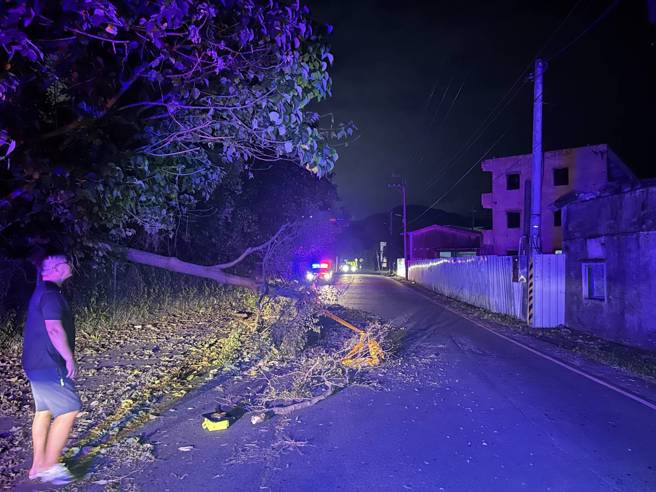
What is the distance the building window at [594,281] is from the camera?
1134 cm

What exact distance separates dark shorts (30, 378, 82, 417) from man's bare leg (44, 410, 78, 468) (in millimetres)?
65

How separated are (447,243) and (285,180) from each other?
46458 millimetres

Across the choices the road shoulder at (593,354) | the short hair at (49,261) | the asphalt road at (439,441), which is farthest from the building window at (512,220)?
the short hair at (49,261)

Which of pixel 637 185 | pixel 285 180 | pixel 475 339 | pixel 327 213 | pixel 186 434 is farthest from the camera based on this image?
pixel 327 213

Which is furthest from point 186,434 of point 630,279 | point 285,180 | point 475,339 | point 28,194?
point 285,180

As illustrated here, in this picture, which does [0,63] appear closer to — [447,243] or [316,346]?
[316,346]

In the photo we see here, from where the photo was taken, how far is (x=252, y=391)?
6352 mm

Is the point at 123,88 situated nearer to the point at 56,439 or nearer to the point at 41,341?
the point at 41,341

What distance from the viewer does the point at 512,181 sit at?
115 feet

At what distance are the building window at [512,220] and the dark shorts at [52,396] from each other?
115 ft

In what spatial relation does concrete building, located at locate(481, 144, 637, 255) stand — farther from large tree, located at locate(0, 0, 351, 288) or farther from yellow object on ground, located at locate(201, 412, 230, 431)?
yellow object on ground, located at locate(201, 412, 230, 431)

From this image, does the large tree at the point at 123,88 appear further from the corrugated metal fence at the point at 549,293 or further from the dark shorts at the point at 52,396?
the corrugated metal fence at the point at 549,293

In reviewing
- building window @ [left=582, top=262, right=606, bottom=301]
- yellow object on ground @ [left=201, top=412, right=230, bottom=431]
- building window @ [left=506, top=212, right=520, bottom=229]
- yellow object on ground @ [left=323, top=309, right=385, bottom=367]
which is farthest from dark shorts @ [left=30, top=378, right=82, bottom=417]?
building window @ [left=506, top=212, right=520, bottom=229]

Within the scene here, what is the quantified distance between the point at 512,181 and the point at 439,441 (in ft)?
111
